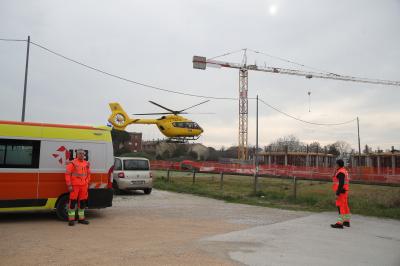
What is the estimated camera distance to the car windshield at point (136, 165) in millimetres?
16436

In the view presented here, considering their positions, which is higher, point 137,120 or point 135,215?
point 137,120

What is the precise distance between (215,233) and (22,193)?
460 centimetres

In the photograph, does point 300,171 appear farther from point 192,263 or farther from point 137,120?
point 192,263

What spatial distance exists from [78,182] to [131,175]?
24.5 ft

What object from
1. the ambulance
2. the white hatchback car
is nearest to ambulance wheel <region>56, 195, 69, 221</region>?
the ambulance

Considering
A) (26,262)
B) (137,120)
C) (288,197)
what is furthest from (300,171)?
(26,262)

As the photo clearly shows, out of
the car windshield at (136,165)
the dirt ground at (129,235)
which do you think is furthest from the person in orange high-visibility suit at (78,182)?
the car windshield at (136,165)

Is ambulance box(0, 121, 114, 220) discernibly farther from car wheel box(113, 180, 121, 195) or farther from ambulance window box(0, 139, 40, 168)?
car wheel box(113, 180, 121, 195)

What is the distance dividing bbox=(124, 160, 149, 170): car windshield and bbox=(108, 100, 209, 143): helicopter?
11028mm

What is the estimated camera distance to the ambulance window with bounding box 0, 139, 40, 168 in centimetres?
865

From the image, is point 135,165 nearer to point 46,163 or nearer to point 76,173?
point 46,163

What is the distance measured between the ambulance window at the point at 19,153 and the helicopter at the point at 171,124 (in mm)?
18547

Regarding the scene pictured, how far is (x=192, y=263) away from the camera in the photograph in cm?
541

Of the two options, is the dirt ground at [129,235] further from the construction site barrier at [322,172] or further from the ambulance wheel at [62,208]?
the construction site barrier at [322,172]
